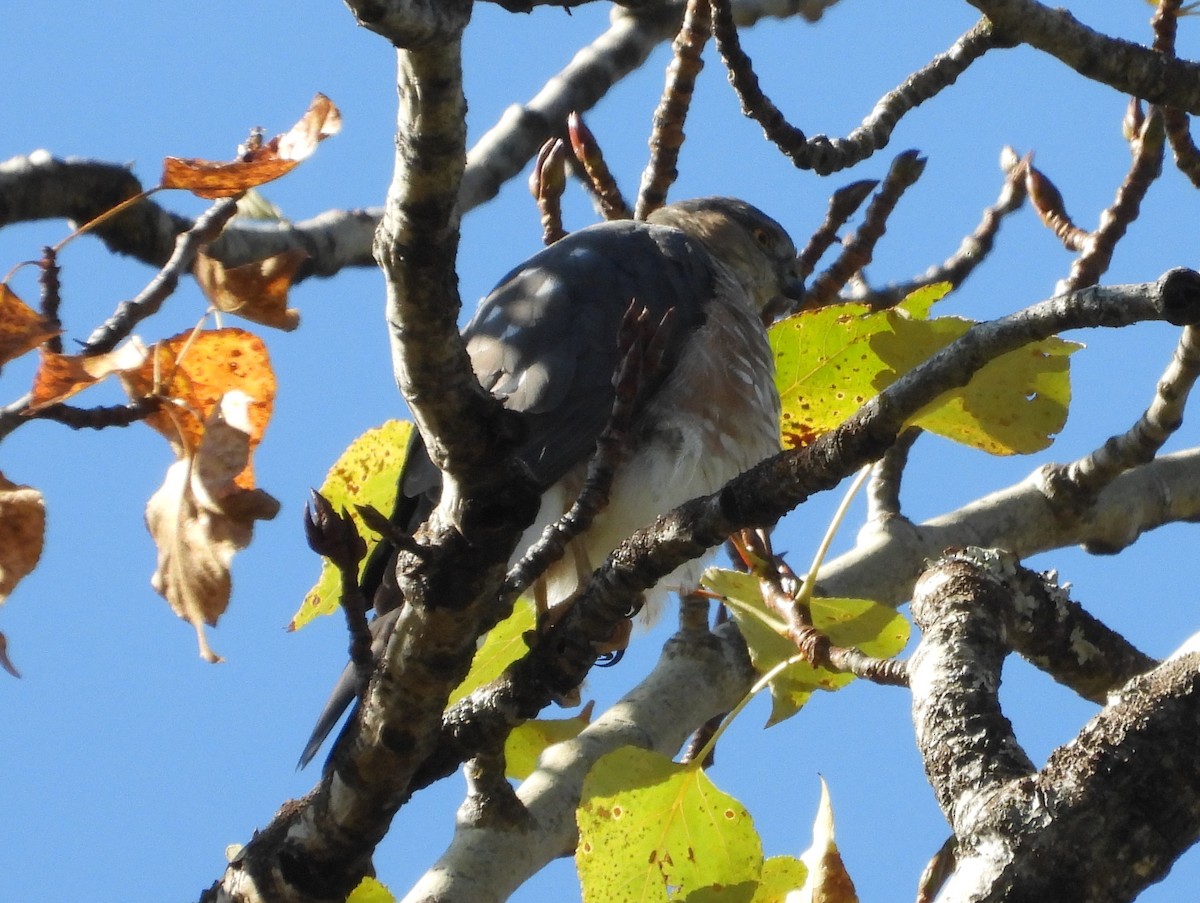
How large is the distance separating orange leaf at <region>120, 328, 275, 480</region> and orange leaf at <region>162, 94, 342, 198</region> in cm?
21

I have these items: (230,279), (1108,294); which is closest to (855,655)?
(1108,294)

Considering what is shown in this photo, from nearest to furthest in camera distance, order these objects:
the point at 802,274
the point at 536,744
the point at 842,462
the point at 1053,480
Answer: the point at 842,462, the point at 536,744, the point at 1053,480, the point at 802,274

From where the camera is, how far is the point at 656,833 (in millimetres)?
2199

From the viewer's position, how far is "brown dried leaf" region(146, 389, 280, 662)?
203 centimetres

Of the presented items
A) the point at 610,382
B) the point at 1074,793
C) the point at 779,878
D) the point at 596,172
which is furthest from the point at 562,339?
the point at 1074,793

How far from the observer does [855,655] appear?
7.14 feet

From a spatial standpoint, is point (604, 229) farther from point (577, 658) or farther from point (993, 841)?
point (993, 841)

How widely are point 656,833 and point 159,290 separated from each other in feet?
3.82

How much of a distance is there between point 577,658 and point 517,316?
1566 millimetres

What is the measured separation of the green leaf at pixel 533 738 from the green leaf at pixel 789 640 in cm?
63

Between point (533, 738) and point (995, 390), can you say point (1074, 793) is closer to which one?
point (995, 390)

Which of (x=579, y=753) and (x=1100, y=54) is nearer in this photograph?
(x=1100, y=54)

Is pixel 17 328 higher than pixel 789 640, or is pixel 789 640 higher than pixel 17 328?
pixel 17 328

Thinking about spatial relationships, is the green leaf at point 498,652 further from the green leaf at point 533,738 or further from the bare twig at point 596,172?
the bare twig at point 596,172
